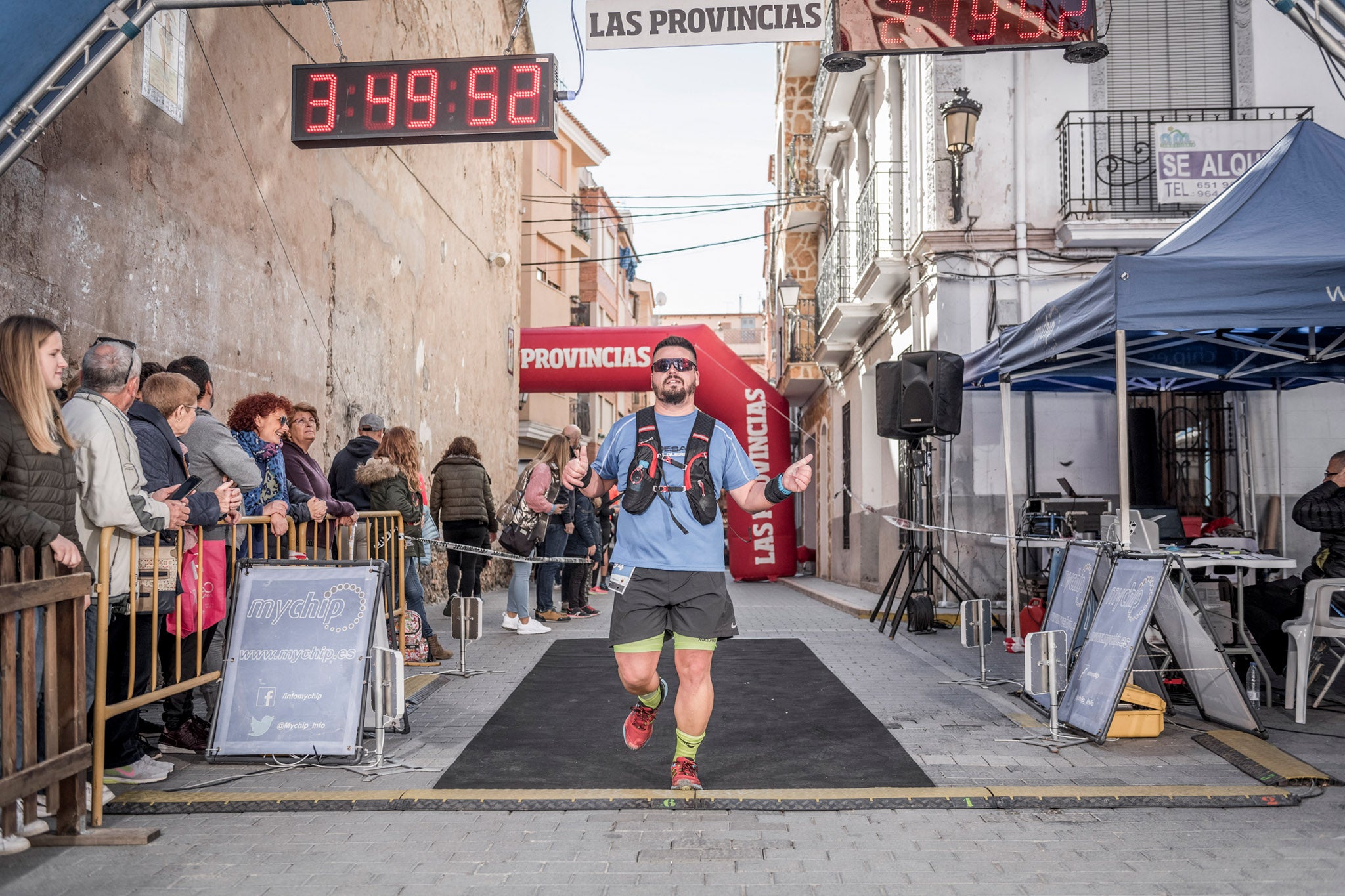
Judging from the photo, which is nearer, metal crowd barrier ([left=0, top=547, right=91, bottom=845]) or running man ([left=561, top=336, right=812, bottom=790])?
metal crowd barrier ([left=0, top=547, right=91, bottom=845])

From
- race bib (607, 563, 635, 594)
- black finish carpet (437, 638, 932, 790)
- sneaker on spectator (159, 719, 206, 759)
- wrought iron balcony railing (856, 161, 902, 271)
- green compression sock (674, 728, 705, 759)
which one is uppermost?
wrought iron balcony railing (856, 161, 902, 271)

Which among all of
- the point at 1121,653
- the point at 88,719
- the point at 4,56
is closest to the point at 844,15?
the point at 1121,653

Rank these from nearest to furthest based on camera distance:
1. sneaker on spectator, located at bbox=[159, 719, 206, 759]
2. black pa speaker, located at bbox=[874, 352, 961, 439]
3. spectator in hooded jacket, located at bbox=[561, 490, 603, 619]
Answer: sneaker on spectator, located at bbox=[159, 719, 206, 759], black pa speaker, located at bbox=[874, 352, 961, 439], spectator in hooded jacket, located at bbox=[561, 490, 603, 619]

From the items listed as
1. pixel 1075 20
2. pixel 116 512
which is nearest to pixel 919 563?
pixel 1075 20

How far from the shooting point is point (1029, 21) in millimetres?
7547

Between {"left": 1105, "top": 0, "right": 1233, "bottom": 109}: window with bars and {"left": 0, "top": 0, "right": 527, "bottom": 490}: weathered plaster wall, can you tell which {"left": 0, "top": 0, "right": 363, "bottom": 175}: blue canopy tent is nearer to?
{"left": 0, "top": 0, "right": 527, "bottom": 490}: weathered plaster wall

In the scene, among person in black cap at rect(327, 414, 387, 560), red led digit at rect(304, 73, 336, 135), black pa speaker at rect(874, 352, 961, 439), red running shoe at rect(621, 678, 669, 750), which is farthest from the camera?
black pa speaker at rect(874, 352, 961, 439)

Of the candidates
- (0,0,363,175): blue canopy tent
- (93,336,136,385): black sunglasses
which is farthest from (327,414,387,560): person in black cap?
(93,336,136,385): black sunglasses

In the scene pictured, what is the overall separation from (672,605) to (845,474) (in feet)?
48.2

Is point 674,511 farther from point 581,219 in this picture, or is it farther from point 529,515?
point 581,219

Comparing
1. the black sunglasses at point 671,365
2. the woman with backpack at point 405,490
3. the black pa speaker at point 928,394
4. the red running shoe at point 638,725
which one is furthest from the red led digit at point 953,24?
the woman with backpack at point 405,490

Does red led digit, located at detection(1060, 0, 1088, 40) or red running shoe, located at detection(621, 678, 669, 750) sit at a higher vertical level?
red led digit, located at detection(1060, 0, 1088, 40)

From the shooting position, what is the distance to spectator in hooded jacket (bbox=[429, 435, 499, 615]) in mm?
10172

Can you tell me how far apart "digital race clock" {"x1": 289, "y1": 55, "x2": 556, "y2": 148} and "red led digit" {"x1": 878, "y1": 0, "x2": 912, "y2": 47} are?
7.37 feet
